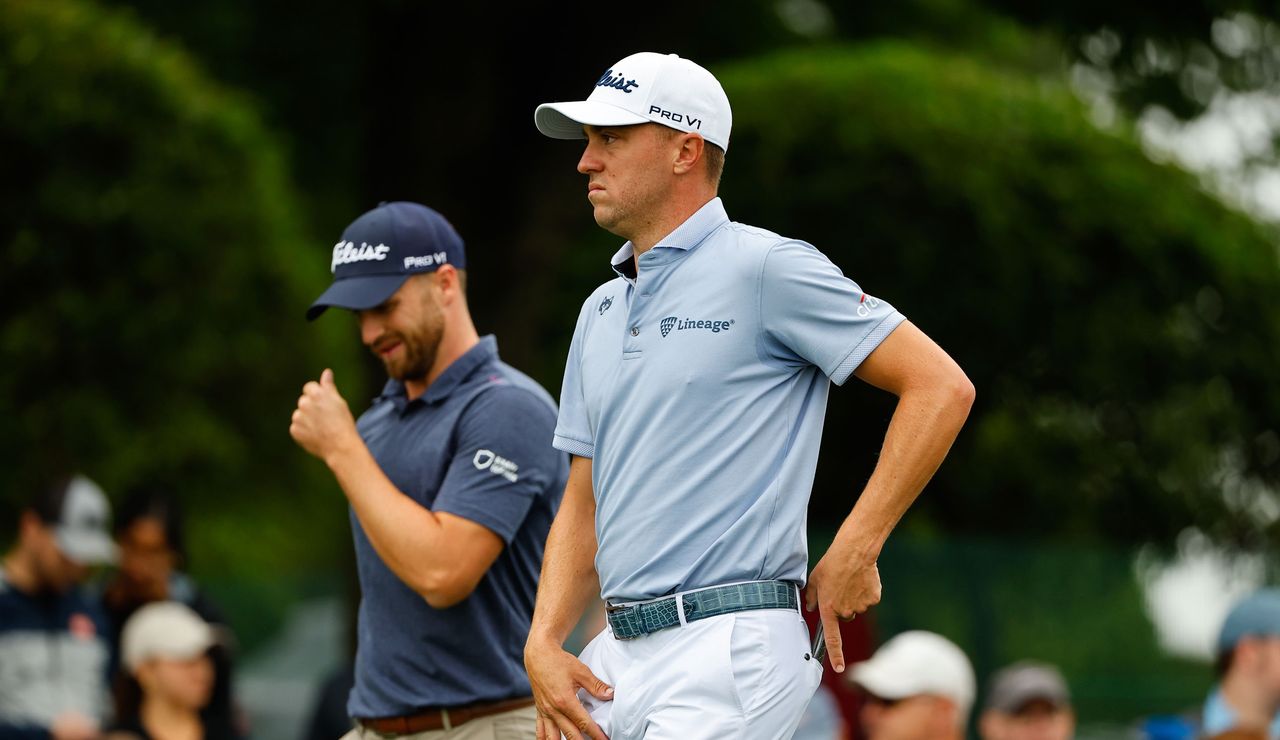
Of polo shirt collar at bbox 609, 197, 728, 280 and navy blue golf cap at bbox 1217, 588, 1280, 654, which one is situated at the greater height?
polo shirt collar at bbox 609, 197, 728, 280

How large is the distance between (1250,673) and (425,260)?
3164 mm

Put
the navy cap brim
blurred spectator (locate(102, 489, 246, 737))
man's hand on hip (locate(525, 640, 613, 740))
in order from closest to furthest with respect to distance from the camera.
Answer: man's hand on hip (locate(525, 640, 613, 740)), the navy cap brim, blurred spectator (locate(102, 489, 246, 737))

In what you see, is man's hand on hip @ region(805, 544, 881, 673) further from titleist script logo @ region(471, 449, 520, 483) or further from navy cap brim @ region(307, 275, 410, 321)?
navy cap brim @ region(307, 275, 410, 321)

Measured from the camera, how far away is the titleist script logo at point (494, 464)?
4.58m

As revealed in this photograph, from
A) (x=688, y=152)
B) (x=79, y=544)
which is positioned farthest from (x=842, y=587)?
(x=79, y=544)

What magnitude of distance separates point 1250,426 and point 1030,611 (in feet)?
7.09

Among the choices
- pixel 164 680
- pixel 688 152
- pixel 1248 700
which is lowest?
pixel 164 680

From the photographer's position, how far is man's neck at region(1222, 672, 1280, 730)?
610cm

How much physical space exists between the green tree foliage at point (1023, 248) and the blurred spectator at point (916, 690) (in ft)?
22.2

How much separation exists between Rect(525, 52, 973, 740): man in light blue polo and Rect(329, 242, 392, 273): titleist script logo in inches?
41.3

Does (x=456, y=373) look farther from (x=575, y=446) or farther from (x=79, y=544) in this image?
(x=79, y=544)

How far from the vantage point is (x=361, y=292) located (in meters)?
4.70

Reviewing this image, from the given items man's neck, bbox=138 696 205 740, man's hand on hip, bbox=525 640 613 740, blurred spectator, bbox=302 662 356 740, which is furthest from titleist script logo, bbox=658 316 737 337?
man's neck, bbox=138 696 205 740

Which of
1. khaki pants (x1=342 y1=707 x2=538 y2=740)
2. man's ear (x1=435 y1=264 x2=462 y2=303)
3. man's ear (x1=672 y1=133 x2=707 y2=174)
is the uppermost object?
man's ear (x1=672 y1=133 x2=707 y2=174)
